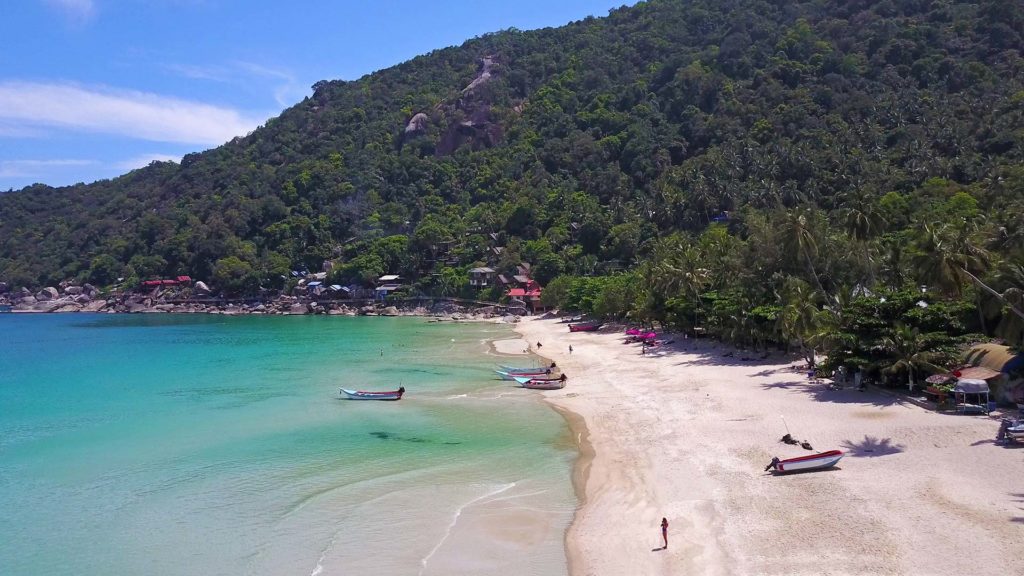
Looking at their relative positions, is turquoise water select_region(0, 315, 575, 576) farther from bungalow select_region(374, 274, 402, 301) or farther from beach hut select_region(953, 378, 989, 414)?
bungalow select_region(374, 274, 402, 301)

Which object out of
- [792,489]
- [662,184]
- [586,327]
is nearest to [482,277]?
[662,184]

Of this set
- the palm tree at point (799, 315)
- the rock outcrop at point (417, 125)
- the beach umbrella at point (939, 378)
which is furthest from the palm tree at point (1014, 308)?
the rock outcrop at point (417, 125)

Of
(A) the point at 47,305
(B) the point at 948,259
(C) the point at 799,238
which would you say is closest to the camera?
(B) the point at 948,259

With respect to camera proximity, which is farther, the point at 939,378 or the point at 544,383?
the point at 544,383

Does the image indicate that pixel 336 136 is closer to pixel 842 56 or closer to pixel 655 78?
pixel 655 78

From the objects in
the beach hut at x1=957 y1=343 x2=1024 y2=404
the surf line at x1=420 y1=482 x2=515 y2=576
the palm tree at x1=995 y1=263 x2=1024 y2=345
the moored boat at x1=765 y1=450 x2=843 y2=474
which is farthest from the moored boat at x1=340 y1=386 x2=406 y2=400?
the palm tree at x1=995 y1=263 x2=1024 y2=345

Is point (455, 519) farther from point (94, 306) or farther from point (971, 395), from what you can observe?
point (94, 306)

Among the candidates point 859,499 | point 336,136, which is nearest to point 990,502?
point 859,499

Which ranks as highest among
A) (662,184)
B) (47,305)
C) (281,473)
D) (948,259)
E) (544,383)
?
(662,184)
